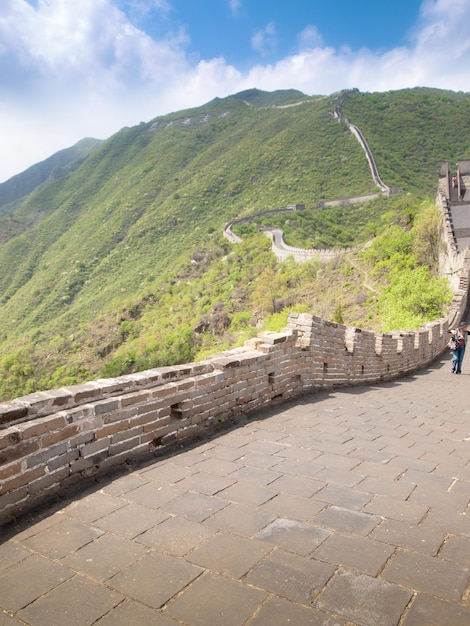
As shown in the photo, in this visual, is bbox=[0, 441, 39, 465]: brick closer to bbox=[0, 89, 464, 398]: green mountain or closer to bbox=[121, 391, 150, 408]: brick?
bbox=[121, 391, 150, 408]: brick

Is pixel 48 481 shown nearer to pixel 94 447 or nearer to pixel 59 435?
pixel 59 435

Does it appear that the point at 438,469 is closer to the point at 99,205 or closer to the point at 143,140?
the point at 99,205

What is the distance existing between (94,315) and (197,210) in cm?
2668

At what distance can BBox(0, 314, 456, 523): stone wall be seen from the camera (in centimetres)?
281

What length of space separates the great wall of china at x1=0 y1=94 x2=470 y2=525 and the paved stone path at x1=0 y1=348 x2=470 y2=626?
0.19 metres

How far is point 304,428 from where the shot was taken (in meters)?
4.72

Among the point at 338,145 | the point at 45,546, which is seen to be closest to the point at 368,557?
the point at 45,546

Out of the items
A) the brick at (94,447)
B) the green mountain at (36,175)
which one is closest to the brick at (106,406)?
the brick at (94,447)

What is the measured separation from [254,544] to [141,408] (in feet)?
5.14

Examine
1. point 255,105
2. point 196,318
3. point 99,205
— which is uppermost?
point 255,105

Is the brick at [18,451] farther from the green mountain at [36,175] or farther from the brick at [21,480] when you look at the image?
the green mountain at [36,175]

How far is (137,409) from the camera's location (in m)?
3.62

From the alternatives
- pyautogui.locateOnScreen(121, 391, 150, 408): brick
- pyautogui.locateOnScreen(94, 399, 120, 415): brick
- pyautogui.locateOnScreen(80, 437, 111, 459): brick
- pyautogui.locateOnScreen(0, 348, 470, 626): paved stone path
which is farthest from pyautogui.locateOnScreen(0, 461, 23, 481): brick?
pyautogui.locateOnScreen(121, 391, 150, 408): brick

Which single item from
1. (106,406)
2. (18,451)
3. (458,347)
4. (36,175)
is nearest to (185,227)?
(458,347)
